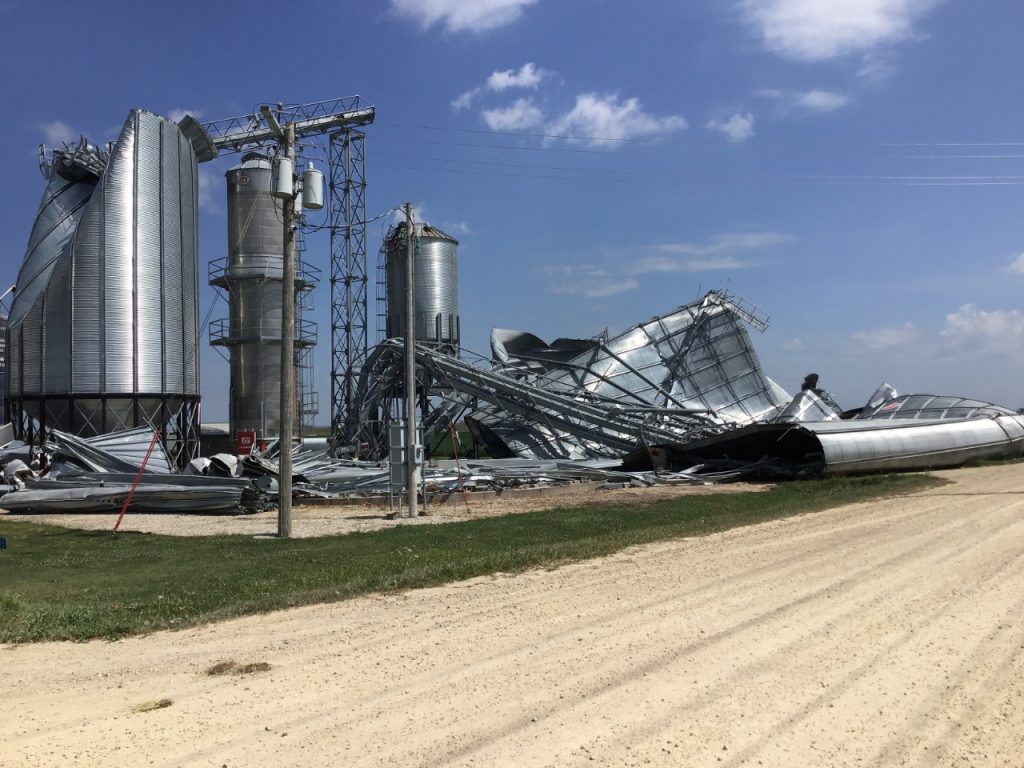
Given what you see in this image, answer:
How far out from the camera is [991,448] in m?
35.7

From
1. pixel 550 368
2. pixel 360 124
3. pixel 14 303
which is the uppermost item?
pixel 360 124

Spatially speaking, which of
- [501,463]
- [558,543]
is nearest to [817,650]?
[558,543]

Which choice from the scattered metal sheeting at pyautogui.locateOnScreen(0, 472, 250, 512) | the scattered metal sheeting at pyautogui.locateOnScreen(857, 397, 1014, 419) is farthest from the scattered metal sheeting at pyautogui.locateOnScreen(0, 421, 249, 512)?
the scattered metal sheeting at pyautogui.locateOnScreen(857, 397, 1014, 419)

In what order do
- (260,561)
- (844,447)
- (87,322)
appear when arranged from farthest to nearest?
(87,322) → (844,447) → (260,561)

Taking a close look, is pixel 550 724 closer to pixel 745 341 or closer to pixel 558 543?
pixel 558 543

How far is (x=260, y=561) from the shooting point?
13258mm

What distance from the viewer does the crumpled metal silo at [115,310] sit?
3800 cm

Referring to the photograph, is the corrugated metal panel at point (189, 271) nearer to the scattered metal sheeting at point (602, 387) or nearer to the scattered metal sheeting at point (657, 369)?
the scattered metal sheeting at point (602, 387)

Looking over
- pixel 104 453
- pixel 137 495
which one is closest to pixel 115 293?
pixel 104 453

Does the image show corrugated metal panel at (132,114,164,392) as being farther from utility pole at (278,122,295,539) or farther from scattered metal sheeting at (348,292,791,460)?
utility pole at (278,122,295,539)

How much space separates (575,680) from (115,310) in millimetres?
37600

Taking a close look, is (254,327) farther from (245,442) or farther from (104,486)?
(104,486)

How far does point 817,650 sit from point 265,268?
44346mm

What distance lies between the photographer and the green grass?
9.23 metres
